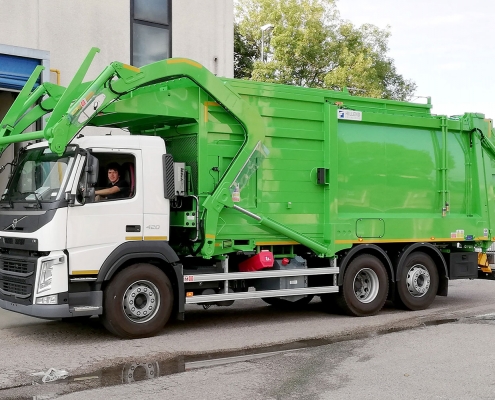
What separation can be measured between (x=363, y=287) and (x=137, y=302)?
397 centimetres

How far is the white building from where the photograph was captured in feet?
44.4

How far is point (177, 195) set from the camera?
955 centimetres

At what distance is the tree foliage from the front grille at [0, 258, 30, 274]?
27.2 m

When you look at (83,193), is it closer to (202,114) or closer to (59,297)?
(59,297)

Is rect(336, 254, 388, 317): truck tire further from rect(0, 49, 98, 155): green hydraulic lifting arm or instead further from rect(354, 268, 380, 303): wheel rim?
rect(0, 49, 98, 155): green hydraulic lifting arm

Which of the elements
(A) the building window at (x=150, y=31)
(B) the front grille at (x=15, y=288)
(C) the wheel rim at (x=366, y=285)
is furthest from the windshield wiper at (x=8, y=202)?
(A) the building window at (x=150, y=31)

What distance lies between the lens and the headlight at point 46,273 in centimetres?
851

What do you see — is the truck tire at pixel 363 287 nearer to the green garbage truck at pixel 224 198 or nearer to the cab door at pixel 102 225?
the green garbage truck at pixel 224 198

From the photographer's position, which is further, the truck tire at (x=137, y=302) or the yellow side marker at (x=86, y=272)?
the truck tire at (x=137, y=302)

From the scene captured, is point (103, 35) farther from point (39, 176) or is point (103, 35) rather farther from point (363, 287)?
point (363, 287)

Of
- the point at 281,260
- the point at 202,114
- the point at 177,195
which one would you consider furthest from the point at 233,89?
the point at 281,260

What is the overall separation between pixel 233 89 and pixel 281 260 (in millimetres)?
2609

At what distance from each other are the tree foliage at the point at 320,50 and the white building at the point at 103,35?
18.9 meters

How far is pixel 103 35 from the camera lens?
14.8 meters
